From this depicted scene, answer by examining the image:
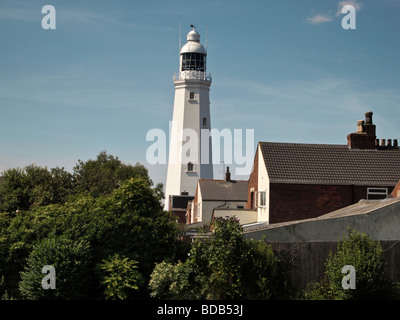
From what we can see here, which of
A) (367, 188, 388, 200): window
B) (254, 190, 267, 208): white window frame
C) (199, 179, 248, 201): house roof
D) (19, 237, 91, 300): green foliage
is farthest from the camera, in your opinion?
(199, 179, 248, 201): house roof

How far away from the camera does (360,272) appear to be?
20.3m

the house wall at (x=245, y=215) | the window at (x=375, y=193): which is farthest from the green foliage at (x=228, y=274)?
the house wall at (x=245, y=215)

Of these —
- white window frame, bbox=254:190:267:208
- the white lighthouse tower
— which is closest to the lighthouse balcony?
the white lighthouse tower

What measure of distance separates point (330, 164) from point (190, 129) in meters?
41.0

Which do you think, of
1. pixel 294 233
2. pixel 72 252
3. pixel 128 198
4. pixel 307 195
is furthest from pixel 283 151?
pixel 72 252

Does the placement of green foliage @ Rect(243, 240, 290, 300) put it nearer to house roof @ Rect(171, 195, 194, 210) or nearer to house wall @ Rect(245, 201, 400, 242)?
house wall @ Rect(245, 201, 400, 242)

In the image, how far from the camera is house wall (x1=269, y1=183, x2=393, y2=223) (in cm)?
3728

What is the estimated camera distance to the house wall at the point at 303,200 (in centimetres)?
3728

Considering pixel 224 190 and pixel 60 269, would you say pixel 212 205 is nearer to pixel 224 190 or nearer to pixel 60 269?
pixel 224 190

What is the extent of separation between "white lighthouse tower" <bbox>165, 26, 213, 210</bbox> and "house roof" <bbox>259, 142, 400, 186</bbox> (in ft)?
128

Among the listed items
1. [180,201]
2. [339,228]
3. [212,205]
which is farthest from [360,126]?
[180,201]

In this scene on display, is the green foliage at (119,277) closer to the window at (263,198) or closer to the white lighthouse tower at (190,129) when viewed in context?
the window at (263,198)

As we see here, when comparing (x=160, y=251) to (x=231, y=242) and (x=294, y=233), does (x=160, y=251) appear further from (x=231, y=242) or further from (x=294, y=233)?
(x=294, y=233)
